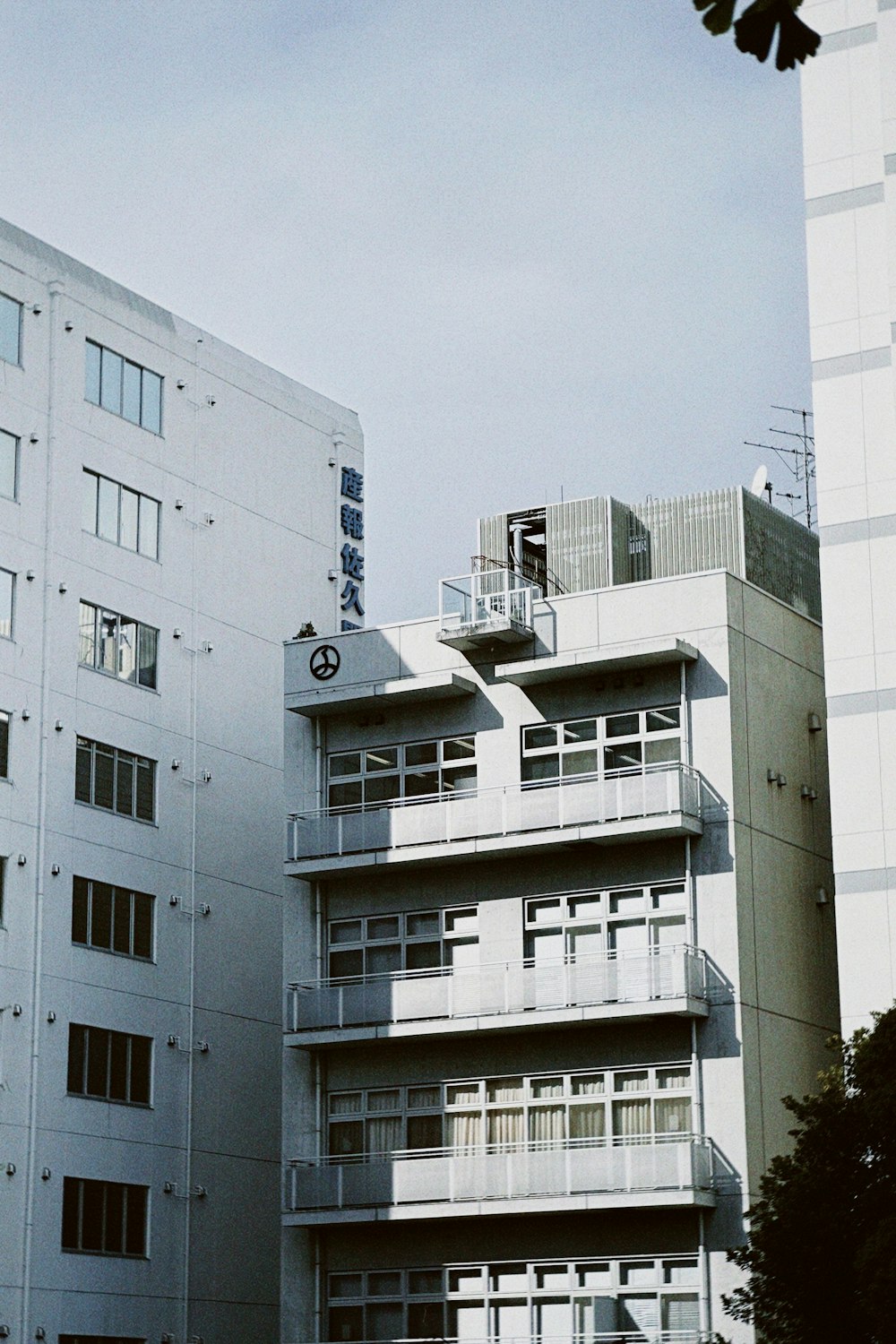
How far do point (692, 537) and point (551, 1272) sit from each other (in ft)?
51.9

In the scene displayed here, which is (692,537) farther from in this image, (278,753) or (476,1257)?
(476,1257)

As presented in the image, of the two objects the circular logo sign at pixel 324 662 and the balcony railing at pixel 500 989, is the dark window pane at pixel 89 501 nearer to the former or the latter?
the circular logo sign at pixel 324 662

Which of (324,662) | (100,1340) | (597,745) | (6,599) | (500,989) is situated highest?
(6,599)

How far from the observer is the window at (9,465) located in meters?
44.1

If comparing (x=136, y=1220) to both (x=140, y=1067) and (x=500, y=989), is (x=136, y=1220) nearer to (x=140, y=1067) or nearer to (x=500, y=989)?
(x=140, y=1067)

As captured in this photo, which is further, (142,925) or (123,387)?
(123,387)

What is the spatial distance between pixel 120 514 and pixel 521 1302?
19.8 meters

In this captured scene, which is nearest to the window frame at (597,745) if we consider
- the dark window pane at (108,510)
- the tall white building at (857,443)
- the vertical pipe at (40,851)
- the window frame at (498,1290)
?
the tall white building at (857,443)

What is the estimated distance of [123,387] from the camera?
47.6 meters

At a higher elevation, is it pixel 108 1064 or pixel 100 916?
pixel 100 916

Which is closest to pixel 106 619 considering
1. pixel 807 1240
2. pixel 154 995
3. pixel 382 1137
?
pixel 154 995

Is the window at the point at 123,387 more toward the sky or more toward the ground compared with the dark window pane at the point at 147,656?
more toward the sky

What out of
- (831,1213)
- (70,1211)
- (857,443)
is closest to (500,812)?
(857,443)

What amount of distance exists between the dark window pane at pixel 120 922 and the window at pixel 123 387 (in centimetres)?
1107
